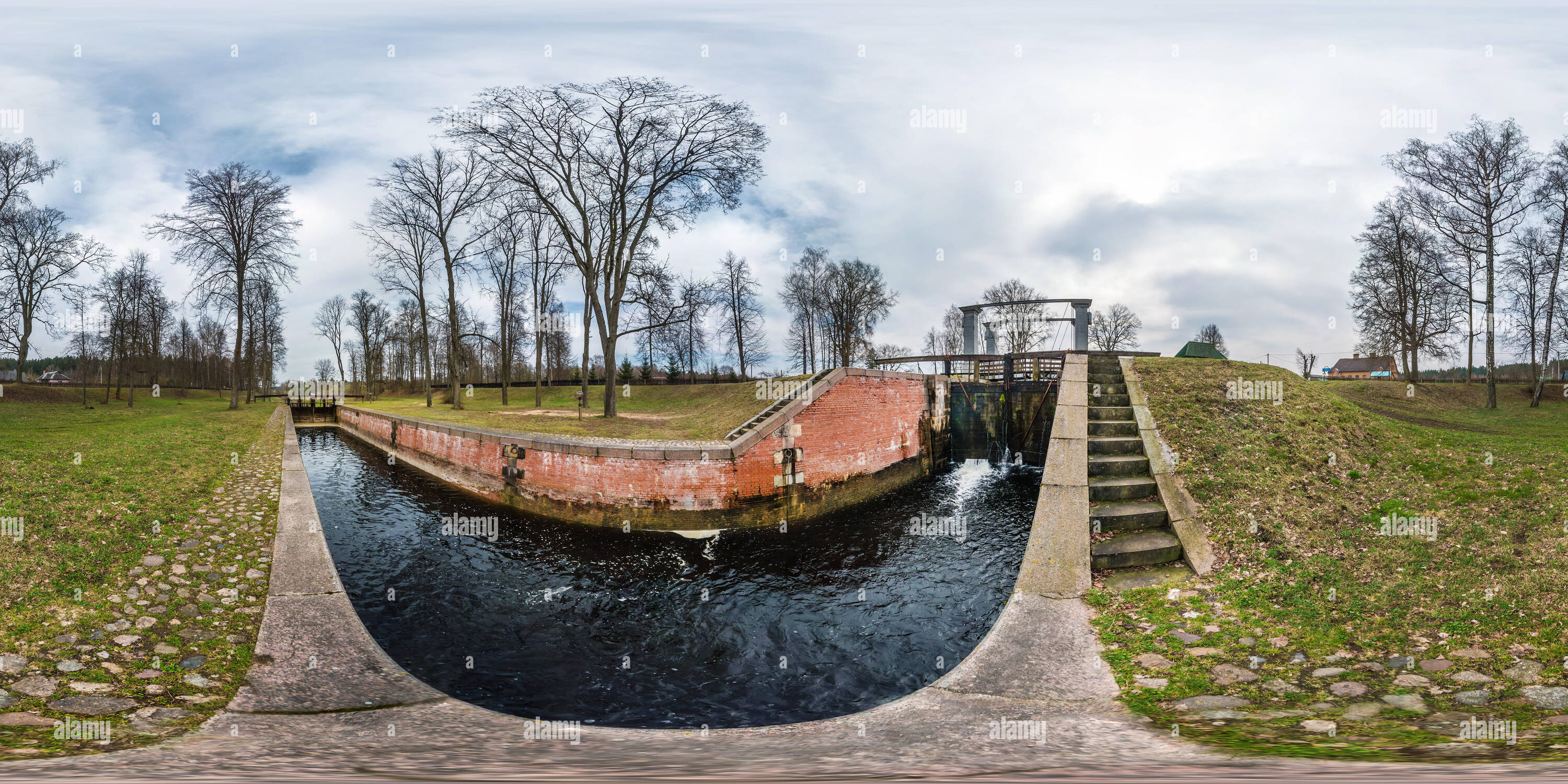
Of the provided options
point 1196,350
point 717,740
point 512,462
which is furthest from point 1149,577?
point 1196,350

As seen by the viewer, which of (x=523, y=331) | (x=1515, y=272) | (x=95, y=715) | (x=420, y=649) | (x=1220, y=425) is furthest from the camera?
(x=523, y=331)

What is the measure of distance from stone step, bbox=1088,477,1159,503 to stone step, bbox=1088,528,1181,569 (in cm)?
104

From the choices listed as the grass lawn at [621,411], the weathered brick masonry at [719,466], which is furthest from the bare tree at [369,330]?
the weathered brick masonry at [719,466]

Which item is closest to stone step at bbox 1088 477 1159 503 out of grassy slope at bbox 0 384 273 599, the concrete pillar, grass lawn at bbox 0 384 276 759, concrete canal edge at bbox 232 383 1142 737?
concrete canal edge at bbox 232 383 1142 737

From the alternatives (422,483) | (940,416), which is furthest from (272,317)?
(940,416)

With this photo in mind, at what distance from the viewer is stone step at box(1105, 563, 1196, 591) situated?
5.73m

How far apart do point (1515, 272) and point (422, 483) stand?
38.9 metres

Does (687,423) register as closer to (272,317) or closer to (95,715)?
(95,715)

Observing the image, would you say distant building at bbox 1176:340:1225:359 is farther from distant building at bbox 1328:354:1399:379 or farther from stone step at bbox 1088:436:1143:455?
distant building at bbox 1328:354:1399:379

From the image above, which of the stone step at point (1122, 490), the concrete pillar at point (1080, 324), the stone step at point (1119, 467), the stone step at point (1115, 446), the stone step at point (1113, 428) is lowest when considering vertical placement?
the stone step at point (1122, 490)

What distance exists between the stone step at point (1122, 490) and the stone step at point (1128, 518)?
418mm

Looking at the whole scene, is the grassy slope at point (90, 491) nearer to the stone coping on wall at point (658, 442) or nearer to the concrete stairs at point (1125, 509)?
the stone coping on wall at point (658, 442)

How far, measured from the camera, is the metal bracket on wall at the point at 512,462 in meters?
12.8

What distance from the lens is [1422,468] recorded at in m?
7.62
